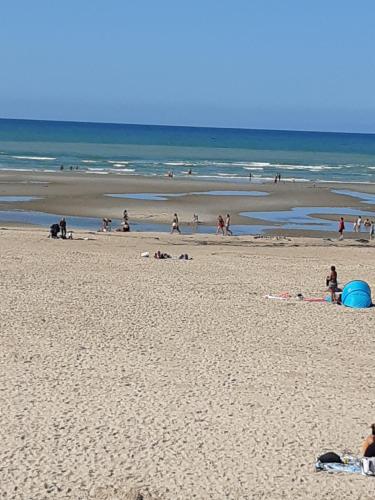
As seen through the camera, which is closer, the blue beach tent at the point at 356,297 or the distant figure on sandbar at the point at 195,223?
the blue beach tent at the point at 356,297

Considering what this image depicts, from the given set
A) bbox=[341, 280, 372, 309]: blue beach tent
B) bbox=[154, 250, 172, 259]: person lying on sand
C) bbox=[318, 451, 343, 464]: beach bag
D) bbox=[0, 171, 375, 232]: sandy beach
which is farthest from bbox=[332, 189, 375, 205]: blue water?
bbox=[318, 451, 343, 464]: beach bag

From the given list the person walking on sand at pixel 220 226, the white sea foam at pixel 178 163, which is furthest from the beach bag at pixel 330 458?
the white sea foam at pixel 178 163

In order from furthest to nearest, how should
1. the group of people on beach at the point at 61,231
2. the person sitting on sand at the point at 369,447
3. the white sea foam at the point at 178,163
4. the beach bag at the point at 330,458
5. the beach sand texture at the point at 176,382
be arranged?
the white sea foam at the point at 178,163 → the group of people on beach at the point at 61,231 → the person sitting on sand at the point at 369,447 → the beach bag at the point at 330,458 → the beach sand texture at the point at 176,382

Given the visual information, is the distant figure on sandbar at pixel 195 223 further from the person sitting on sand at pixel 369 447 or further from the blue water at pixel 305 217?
the person sitting on sand at pixel 369 447

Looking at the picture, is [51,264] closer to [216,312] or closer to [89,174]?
[216,312]

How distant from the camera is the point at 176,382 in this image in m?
15.3

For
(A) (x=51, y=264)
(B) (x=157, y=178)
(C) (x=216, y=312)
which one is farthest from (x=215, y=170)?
(C) (x=216, y=312)

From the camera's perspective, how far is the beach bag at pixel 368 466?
38.4ft

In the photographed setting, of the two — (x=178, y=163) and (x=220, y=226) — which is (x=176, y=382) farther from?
(x=178, y=163)

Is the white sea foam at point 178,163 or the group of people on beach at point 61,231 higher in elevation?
the white sea foam at point 178,163

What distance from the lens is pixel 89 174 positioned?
66.2 m

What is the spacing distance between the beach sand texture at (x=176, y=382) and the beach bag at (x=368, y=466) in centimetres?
14

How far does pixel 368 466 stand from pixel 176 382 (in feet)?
14.4

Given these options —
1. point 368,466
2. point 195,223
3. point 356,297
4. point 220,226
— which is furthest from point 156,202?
point 368,466
